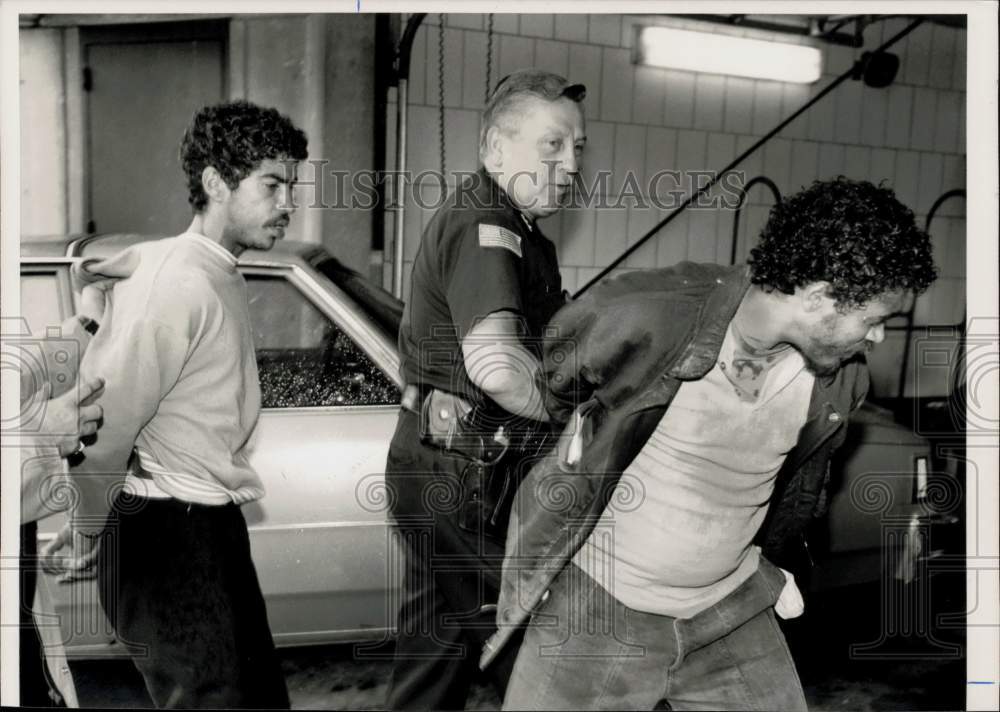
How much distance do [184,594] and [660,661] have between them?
1.21 m

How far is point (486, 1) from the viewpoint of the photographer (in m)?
2.27

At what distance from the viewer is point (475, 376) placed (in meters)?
2.13

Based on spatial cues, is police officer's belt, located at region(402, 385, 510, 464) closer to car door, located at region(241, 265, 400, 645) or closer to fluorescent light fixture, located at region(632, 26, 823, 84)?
car door, located at region(241, 265, 400, 645)

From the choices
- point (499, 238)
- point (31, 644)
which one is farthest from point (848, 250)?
point (31, 644)

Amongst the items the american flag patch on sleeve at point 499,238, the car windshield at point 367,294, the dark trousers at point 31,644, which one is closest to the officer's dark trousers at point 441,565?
the car windshield at point 367,294

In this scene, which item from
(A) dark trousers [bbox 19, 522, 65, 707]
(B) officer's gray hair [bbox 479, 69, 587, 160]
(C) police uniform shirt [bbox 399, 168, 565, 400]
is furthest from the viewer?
(A) dark trousers [bbox 19, 522, 65, 707]

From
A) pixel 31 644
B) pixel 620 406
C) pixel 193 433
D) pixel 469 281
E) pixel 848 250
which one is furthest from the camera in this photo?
pixel 31 644

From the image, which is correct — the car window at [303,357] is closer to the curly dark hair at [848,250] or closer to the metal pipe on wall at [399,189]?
the metal pipe on wall at [399,189]

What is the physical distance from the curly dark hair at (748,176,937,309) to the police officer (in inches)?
21.7

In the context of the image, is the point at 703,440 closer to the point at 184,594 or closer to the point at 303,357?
the point at 303,357

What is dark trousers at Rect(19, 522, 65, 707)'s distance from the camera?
2.29 metres

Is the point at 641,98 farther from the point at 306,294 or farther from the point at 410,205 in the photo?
the point at 306,294

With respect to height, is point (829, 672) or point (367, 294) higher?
point (367, 294)

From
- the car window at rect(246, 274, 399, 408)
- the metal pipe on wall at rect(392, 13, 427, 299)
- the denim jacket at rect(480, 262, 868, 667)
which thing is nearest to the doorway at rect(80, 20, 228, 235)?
the car window at rect(246, 274, 399, 408)
